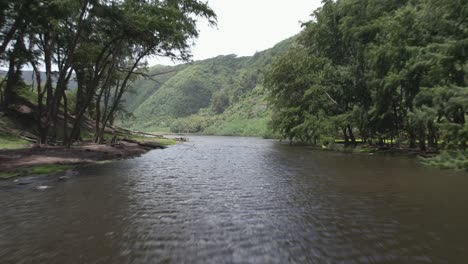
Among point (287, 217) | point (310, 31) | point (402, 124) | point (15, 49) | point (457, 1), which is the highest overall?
point (310, 31)

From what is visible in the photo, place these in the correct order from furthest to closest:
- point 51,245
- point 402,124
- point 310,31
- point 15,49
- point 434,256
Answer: point 310,31, point 402,124, point 15,49, point 51,245, point 434,256

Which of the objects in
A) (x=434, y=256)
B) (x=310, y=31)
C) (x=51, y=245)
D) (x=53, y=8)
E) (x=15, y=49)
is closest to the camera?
(x=434, y=256)

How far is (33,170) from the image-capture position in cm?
2027

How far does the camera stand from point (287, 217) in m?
11.2

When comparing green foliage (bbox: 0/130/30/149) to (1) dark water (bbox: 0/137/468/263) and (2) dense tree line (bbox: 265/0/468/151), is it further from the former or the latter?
(2) dense tree line (bbox: 265/0/468/151)

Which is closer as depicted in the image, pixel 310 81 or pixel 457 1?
pixel 457 1

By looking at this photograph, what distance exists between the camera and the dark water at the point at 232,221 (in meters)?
7.83

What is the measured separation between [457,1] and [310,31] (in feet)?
91.6

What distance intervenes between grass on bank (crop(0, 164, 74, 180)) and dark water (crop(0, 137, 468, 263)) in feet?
5.20

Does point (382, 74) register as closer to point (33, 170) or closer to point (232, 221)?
point (232, 221)

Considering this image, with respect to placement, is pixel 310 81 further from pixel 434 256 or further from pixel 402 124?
→ pixel 434 256

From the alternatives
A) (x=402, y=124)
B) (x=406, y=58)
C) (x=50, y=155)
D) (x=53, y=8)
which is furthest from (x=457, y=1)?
(x=50, y=155)

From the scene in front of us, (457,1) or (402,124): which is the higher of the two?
(457,1)

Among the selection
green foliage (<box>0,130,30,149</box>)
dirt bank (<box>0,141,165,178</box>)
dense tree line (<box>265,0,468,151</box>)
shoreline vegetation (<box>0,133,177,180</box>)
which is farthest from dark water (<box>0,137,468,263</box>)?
green foliage (<box>0,130,30,149</box>)
